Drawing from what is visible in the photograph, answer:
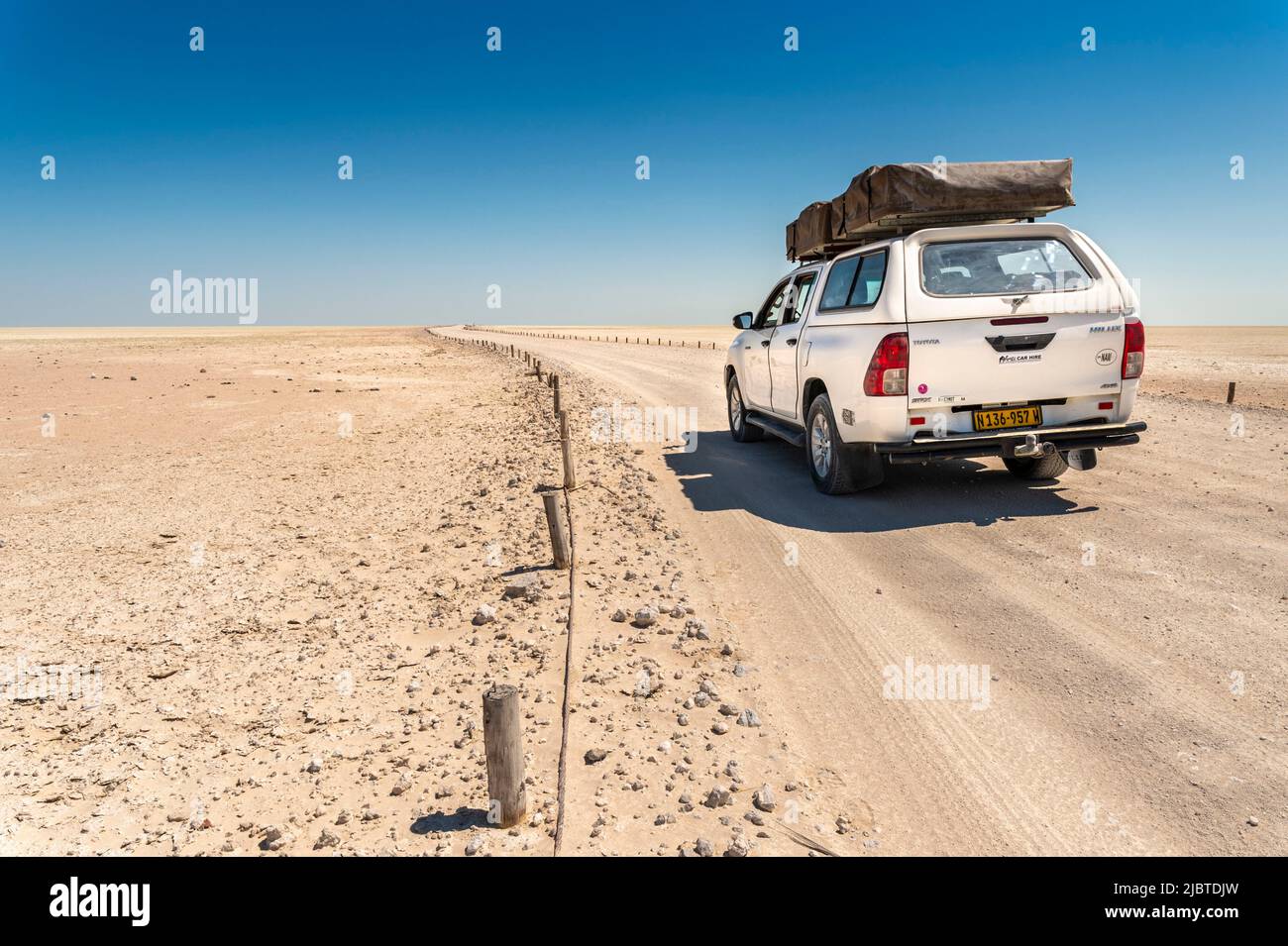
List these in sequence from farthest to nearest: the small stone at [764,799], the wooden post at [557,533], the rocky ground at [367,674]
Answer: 1. the wooden post at [557,533]
2. the rocky ground at [367,674]
3. the small stone at [764,799]

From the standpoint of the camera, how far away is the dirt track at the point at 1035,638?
2.96 meters

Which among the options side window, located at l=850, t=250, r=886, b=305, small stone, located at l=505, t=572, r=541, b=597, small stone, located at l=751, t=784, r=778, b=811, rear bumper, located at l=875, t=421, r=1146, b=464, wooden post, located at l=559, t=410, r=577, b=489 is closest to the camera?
small stone, located at l=751, t=784, r=778, b=811

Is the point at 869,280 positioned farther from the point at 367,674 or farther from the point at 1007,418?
the point at 367,674

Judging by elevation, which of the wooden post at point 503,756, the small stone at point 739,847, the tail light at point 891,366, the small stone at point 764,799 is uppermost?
the tail light at point 891,366

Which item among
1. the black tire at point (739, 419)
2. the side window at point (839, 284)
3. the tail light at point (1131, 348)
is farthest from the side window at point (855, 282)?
the black tire at point (739, 419)

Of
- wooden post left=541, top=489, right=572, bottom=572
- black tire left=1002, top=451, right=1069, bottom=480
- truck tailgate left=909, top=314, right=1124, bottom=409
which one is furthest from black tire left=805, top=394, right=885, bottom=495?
wooden post left=541, top=489, right=572, bottom=572

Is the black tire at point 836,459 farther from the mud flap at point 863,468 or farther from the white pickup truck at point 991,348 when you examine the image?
the white pickup truck at point 991,348

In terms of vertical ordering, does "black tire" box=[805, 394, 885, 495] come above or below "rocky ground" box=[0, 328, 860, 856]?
above

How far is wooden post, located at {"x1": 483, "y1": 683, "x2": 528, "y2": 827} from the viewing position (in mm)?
3008

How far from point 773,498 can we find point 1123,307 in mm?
3555

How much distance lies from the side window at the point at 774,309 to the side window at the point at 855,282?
4.62 feet

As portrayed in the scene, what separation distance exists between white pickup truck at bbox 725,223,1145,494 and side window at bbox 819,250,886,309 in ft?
0.12

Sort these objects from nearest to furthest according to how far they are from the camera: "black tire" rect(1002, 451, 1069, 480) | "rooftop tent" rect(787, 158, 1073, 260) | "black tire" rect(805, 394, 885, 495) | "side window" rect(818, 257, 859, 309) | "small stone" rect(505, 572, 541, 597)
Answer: "small stone" rect(505, 572, 541, 597), "rooftop tent" rect(787, 158, 1073, 260), "black tire" rect(805, 394, 885, 495), "side window" rect(818, 257, 859, 309), "black tire" rect(1002, 451, 1069, 480)

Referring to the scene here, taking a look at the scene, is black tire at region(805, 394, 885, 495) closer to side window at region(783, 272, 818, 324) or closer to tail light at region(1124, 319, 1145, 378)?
side window at region(783, 272, 818, 324)
